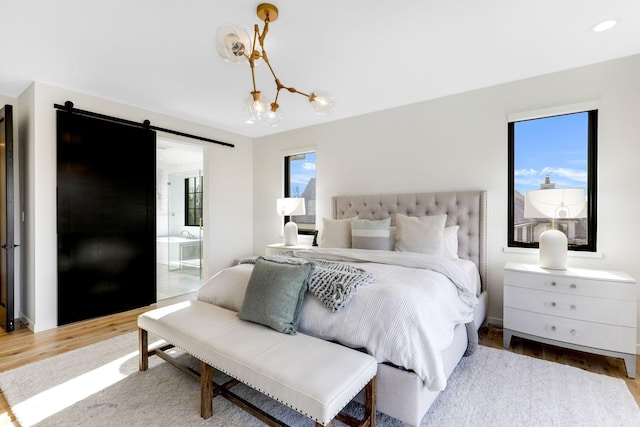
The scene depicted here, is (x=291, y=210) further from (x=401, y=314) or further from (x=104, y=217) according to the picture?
(x=401, y=314)

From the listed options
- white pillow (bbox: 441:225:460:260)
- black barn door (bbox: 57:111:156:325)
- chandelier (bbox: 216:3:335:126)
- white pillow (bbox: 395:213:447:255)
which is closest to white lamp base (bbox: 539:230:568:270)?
white pillow (bbox: 441:225:460:260)

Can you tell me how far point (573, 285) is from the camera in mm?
2340

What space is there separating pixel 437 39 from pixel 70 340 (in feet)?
13.3

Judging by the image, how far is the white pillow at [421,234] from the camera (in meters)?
2.92

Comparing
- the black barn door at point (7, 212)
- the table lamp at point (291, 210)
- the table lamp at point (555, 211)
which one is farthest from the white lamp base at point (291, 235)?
the black barn door at point (7, 212)

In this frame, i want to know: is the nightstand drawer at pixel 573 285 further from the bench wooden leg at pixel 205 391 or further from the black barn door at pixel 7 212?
the black barn door at pixel 7 212

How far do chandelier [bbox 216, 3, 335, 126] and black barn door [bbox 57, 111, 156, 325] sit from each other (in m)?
2.24

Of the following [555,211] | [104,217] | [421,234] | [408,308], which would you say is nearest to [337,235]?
[421,234]

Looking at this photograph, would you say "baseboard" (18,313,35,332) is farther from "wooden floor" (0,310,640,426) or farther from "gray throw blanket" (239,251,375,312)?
"gray throw blanket" (239,251,375,312)

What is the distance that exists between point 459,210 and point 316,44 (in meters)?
2.15

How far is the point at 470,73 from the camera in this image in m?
2.83

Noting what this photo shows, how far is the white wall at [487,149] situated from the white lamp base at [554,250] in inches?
12.8

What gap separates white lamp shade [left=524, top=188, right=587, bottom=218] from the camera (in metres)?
2.39

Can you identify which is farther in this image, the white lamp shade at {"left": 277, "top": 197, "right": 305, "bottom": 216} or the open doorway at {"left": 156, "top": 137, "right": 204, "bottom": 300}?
the open doorway at {"left": 156, "top": 137, "right": 204, "bottom": 300}
